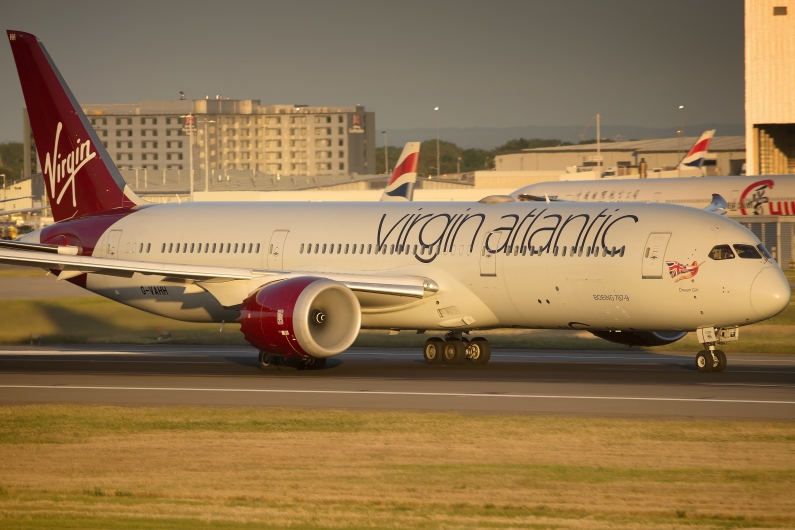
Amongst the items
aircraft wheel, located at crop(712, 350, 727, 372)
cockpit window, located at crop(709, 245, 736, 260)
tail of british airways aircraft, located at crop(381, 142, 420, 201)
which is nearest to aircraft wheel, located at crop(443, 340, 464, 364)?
aircraft wheel, located at crop(712, 350, 727, 372)

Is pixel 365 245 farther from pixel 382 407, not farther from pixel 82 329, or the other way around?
pixel 82 329

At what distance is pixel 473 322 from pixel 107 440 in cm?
1196

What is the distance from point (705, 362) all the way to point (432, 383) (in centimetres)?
594

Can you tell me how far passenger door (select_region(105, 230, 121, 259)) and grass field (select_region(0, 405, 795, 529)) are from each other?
13311mm

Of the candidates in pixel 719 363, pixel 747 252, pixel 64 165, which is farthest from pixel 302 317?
pixel 64 165

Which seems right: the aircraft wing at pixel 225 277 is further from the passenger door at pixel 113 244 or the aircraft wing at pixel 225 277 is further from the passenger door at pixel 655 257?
the passenger door at pixel 655 257

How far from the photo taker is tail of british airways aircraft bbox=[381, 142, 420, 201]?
59750mm

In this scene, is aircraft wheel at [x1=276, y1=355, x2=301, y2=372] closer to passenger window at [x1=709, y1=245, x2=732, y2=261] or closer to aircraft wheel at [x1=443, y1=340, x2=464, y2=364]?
aircraft wheel at [x1=443, y1=340, x2=464, y2=364]

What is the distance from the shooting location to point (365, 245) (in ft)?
95.3

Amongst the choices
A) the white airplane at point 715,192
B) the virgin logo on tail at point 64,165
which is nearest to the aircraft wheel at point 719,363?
the virgin logo on tail at point 64,165

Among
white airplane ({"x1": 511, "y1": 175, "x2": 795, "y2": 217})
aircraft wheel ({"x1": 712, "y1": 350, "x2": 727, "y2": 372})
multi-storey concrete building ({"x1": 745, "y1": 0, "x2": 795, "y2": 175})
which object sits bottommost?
aircraft wheel ({"x1": 712, "y1": 350, "x2": 727, "y2": 372})

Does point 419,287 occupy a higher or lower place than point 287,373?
higher

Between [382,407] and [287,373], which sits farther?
[287,373]

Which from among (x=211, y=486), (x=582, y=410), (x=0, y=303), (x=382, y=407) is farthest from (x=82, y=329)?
(x=211, y=486)
